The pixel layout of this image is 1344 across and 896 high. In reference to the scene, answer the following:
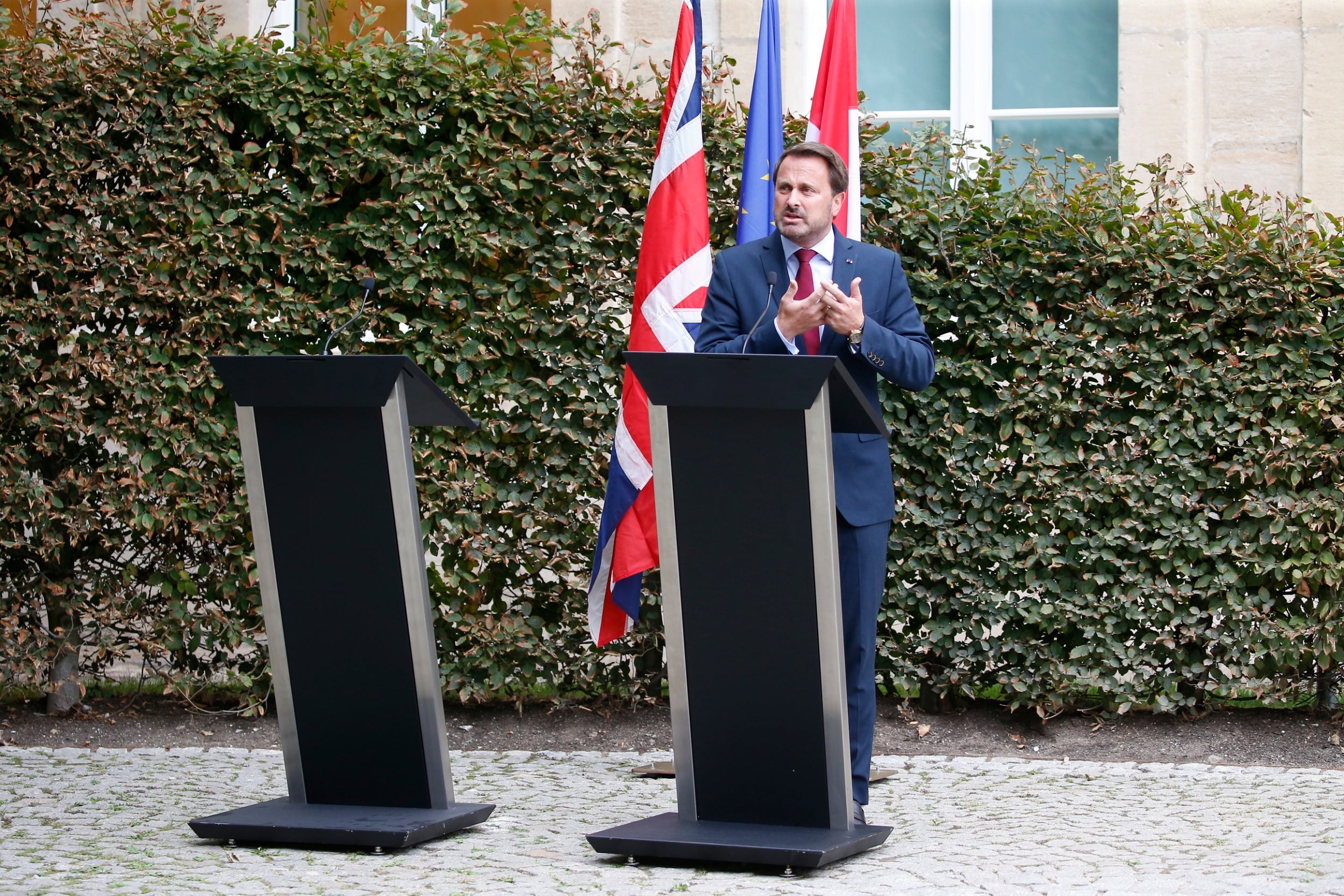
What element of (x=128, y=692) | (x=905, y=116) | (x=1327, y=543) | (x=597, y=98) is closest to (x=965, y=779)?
(x=1327, y=543)

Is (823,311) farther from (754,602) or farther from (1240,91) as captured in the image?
(1240,91)

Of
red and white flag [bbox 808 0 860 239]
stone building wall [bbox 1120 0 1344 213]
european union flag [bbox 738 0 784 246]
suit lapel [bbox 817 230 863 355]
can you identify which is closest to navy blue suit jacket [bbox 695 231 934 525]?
suit lapel [bbox 817 230 863 355]

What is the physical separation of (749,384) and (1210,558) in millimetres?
2926

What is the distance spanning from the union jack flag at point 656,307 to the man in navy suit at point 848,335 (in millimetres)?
953

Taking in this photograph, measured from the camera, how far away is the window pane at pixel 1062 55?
809 centimetres

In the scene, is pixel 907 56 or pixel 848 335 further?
pixel 907 56

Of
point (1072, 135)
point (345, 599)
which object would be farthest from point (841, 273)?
point (1072, 135)

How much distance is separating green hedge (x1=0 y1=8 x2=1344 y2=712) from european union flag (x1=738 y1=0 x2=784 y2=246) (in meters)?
0.40

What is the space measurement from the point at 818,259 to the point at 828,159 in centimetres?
30

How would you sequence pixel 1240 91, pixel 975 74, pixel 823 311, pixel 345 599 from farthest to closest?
pixel 975 74
pixel 1240 91
pixel 345 599
pixel 823 311

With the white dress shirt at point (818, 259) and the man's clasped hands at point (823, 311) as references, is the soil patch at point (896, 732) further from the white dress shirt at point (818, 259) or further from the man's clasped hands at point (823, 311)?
the man's clasped hands at point (823, 311)

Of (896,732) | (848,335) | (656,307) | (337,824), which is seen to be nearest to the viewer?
(848,335)

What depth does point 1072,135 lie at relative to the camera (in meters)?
8.05

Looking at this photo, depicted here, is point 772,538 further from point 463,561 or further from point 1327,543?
point 1327,543
